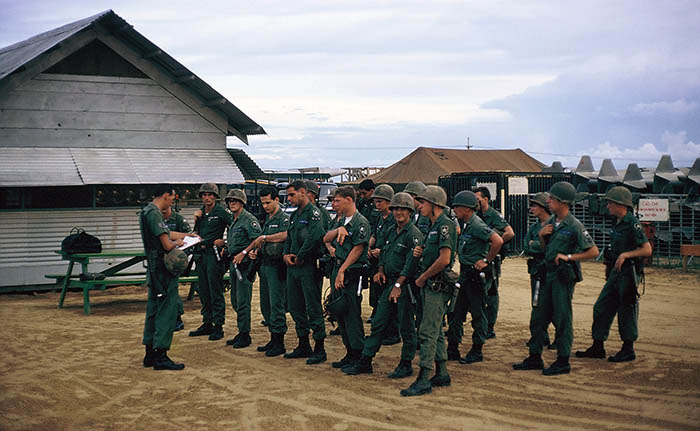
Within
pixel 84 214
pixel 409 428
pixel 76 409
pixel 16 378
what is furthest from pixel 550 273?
pixel 84 214

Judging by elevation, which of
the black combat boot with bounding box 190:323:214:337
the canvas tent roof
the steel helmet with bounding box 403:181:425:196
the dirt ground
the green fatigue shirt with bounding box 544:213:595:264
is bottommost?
the dirt ground

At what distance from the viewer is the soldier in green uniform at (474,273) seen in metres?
8.23

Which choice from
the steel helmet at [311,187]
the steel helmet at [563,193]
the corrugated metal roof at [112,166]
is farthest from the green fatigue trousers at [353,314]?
the corrugated metal roof at [112,166]

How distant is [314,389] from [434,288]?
64.5 inches

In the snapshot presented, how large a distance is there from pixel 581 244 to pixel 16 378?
652cm

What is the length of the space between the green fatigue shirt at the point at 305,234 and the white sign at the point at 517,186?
45.6ft

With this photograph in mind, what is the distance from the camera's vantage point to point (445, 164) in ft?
109

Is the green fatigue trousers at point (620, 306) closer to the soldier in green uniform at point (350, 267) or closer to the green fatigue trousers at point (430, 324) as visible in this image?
the green fatigue trousers at point (430, 324)

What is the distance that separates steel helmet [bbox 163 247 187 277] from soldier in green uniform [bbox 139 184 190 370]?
3.5 inches

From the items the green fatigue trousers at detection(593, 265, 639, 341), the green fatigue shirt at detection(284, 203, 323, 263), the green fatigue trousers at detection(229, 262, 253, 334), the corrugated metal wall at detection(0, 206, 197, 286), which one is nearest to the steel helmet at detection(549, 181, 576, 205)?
the green fatigue trousers at detection(593, 265, 639, 341)

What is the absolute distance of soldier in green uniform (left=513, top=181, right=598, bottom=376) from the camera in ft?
25.3

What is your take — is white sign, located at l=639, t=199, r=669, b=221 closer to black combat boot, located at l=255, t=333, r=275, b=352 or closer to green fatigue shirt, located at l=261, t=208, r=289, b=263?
green fatigue shirt, located at l=261, t=208, r=289, b=263

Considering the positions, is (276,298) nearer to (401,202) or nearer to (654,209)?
(401,202)

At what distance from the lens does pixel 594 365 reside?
321 inches
